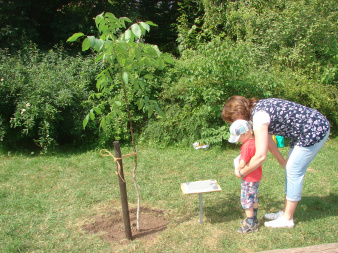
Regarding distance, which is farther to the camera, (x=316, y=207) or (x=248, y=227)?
(x=316, y=207)

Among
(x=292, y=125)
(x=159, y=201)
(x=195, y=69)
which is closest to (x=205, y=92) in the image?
(x=195, y=69)

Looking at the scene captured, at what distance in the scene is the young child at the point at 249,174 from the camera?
3.16 meters

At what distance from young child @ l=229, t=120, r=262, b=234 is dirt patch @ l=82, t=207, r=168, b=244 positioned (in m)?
1.01

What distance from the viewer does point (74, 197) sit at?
178 inches

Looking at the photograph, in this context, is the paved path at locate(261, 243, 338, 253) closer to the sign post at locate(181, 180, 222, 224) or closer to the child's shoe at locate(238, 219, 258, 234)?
the child's shoe at locate(238, 219, 258, 234)

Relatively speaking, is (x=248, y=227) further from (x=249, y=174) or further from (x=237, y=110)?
(x=237, y=110)

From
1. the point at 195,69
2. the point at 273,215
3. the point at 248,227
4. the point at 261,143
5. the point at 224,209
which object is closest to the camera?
the point at 261,143

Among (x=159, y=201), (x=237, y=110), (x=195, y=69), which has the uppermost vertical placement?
(x=195, y=69)

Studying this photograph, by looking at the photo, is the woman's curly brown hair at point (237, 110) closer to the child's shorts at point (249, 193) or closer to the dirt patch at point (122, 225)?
the child's shorts at point (249, 193)

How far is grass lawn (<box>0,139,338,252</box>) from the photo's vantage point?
3.29 m

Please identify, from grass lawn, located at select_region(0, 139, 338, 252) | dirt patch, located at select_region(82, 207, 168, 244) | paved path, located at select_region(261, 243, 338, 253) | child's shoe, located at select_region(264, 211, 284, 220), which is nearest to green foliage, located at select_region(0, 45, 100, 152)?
grass lawn, located at select_region(0, 139, 338, 252)

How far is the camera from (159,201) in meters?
4.36

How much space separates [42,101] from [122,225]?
3694 mm

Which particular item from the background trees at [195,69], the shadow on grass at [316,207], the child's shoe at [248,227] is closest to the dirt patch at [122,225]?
the child's shoe at [248,227]
